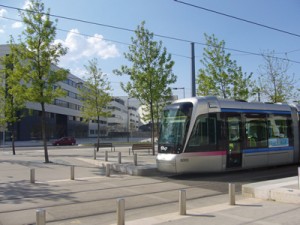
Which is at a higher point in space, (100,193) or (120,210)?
(120,210)

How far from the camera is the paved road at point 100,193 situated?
29.8 feet

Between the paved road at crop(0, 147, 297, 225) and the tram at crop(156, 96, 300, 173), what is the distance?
58 cm

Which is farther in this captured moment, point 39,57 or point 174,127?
point 39,57

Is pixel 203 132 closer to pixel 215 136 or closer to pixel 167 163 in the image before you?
pixel 215 136

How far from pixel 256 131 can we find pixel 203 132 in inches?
127

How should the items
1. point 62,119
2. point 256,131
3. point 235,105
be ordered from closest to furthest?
point 235,105 → point 256,131 → point 62,119

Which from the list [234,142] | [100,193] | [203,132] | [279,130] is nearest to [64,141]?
[279,130]

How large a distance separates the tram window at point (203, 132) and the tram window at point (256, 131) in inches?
83.1

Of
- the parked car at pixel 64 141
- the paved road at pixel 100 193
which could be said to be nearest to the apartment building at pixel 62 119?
the parked car at pixel 64 141

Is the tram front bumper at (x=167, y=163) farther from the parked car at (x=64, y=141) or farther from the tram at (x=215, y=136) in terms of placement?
the parked car at (x=64, y=141)

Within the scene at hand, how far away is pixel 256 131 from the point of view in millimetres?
16953

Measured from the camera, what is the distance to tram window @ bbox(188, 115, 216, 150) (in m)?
14.9

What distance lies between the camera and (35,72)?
22.2m

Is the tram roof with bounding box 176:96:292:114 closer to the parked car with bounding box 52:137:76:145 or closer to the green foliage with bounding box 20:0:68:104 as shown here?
the green foliage with bounding box 20:0:68:104
